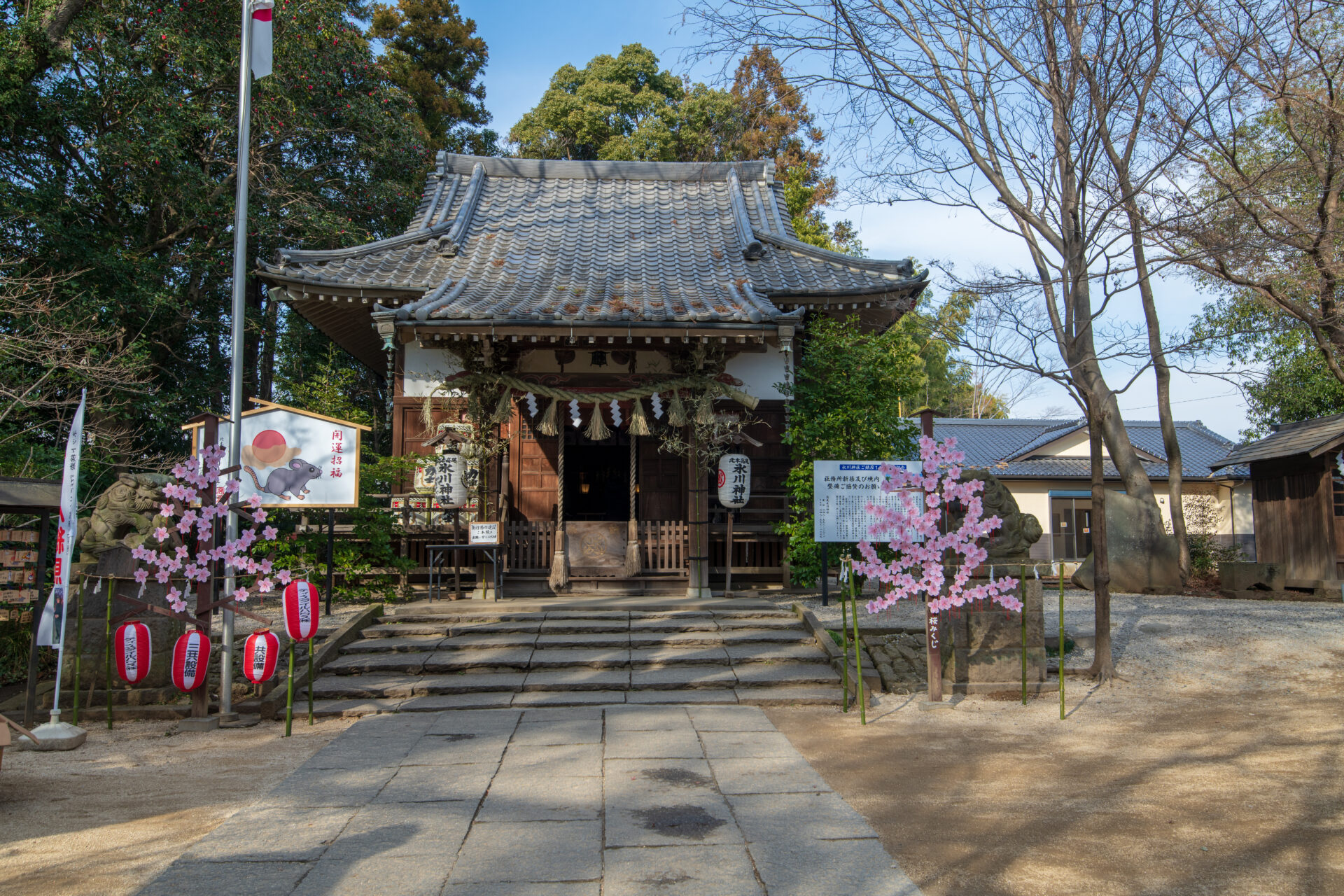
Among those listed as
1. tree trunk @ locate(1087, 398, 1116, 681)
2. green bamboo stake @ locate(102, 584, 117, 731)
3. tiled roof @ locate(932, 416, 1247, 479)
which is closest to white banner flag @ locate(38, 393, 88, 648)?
green bamboo stake @ locate(102, 584, 117, 731)

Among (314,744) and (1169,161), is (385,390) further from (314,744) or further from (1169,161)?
(1169,161)

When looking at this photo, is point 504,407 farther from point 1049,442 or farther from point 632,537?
point 1049,442

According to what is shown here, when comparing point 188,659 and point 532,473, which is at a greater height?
point 532,473

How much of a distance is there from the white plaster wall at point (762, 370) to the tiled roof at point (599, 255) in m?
0.75

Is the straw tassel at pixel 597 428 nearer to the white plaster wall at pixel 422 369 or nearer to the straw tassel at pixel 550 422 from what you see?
the straw tassel at pixel 550 422

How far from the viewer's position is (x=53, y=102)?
1364cm

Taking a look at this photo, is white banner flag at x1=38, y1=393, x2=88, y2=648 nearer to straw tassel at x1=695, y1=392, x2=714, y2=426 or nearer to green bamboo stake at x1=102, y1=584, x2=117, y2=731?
green bamboo stake at x1=102, y1=584, x2=117, y2=731

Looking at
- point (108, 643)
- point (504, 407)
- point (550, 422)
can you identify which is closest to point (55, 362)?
point (108, 643)

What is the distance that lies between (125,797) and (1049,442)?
968 inches

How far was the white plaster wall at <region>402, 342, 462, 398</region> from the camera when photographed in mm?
12117

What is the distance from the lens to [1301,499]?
15.5m

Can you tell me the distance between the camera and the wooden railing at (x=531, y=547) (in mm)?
11359

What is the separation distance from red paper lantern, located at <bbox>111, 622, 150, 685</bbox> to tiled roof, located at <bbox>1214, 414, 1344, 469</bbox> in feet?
56.2

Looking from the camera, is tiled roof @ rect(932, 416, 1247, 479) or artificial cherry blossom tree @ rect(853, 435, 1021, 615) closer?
artificial cherry blossom tree @ rect(853, 435, 1021, 615)
